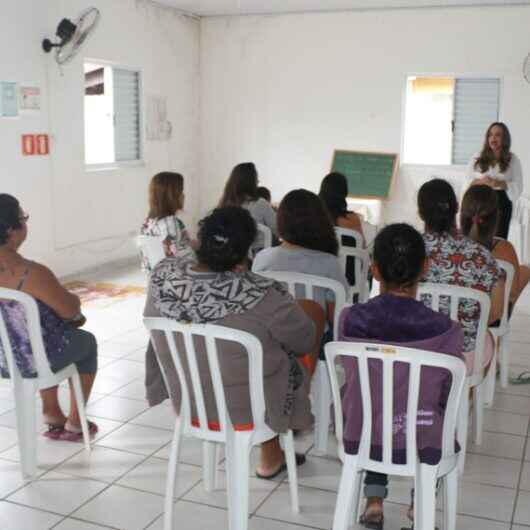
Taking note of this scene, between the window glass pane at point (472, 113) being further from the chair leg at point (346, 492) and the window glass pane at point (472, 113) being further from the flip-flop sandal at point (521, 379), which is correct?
the chair leg at point (346, 492)

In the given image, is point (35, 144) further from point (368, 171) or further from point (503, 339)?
point (503, 339)

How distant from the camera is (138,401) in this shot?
11.5ft

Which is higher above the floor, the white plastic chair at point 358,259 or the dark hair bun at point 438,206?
the dark hair bun at point 438,206

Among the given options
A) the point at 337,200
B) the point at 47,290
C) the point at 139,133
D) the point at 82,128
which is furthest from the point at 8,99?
the point at 47,290

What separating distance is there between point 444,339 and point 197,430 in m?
0.81

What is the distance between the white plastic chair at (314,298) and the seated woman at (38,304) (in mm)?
770

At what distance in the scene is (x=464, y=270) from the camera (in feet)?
8.93

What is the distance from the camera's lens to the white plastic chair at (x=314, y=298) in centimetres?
279

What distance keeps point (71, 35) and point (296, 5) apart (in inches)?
100.0

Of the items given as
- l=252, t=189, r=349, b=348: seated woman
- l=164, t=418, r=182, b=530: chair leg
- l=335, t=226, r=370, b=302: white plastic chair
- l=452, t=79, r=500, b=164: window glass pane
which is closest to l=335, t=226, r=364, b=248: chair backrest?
l=335, t=226, r=370, b=302: white plastic chair

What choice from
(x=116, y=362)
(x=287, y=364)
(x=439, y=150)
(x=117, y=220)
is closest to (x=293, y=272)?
(x=287, y=364)

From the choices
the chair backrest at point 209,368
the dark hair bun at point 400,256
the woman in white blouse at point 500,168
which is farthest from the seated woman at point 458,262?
the woman in white blouse at point 500,168

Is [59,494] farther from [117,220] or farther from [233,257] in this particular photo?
[117,220]

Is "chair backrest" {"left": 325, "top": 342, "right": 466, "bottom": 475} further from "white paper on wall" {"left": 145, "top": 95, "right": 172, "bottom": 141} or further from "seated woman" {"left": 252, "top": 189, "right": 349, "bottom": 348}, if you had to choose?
"white paper on wall" {"left": 145, "top": 95, "right": 172, "bottom": 141}
